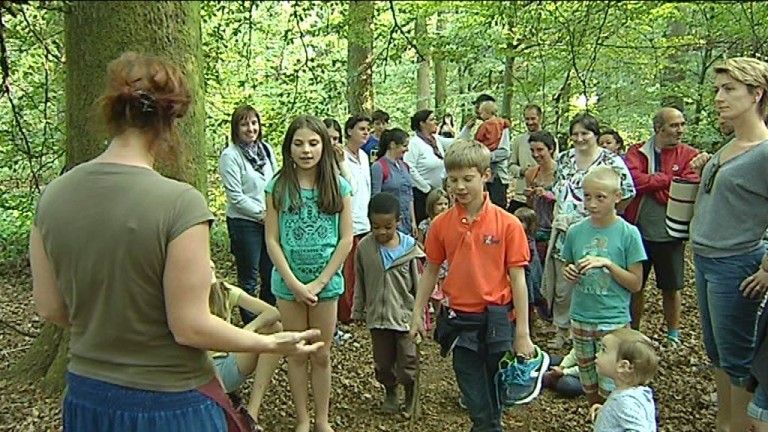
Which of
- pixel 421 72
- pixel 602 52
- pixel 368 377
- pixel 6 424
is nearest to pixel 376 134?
pixel 602 52

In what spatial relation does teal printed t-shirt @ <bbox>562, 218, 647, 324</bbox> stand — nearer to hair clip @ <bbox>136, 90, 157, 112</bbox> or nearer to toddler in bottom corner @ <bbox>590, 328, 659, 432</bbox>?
toddler in bottom corner @ <bbox>590, 328, 659, 432</bbox>

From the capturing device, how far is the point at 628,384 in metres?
2.84

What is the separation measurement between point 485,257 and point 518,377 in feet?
1.81

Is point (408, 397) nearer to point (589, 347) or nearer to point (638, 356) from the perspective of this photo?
point (589, 347)

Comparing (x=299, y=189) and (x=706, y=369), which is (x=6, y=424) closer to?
(x=299, y=189)

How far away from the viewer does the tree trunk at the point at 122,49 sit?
3.27m

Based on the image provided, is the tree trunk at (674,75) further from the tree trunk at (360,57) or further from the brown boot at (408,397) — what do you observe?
the brown boot at (408,397)

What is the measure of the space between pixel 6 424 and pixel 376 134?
16.9 feet

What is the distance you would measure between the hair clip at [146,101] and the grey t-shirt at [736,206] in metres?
2.43

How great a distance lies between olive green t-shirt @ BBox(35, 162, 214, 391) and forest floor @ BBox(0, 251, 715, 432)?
2103mm

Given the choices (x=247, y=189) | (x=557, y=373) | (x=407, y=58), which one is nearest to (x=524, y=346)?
(x=557, y=373)

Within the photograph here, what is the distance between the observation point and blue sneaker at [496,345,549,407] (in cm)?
323


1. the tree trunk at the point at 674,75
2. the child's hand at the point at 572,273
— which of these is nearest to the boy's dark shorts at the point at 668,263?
the child's hand at the point at 572,273

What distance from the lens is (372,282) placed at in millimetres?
4184
